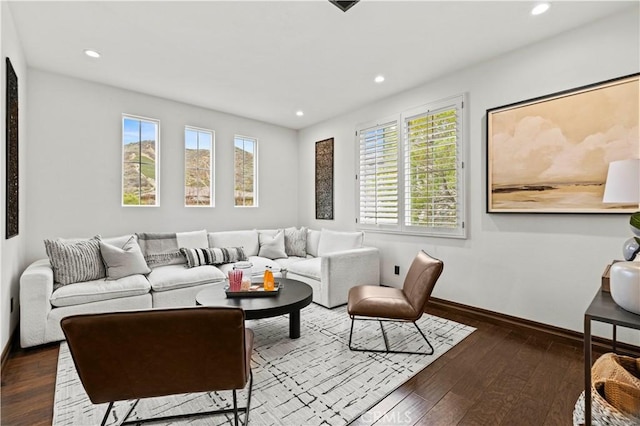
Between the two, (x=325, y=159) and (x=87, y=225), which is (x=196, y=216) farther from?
(x=325, y=159)

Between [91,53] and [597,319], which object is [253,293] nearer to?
[597,319]

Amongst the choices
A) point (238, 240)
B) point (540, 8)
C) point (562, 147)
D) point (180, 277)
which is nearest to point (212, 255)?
point (238, 240)

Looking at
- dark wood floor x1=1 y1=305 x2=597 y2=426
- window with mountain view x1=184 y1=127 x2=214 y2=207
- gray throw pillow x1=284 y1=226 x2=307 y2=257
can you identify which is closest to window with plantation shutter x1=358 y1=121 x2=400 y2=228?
gray throw pillow x1=284 y1=226 x2=307 y2=257

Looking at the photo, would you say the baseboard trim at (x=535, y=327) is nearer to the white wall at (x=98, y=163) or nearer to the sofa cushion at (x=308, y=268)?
the sofa cushion at (x=308, y=268)

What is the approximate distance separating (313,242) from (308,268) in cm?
103

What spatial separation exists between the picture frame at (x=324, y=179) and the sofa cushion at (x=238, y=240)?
4.08ft

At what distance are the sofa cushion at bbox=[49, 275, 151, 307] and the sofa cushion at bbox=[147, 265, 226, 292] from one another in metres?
0.11

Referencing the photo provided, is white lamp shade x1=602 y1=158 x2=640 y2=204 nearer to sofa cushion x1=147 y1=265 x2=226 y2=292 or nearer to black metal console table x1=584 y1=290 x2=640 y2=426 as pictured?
black metal console table x1=584 y1=290 x2=640 y2=426

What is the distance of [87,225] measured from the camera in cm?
360

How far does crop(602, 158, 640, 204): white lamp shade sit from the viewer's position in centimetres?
187

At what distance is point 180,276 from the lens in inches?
130

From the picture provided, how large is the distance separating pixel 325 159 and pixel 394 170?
1478 mm

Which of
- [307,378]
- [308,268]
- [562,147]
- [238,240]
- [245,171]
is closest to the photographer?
[307,378]

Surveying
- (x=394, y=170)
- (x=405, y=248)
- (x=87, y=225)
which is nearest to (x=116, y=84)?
(x=87, y=225)
